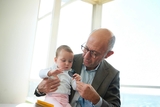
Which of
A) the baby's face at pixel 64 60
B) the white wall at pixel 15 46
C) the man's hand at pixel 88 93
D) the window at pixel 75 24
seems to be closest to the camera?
the man's hand at pixel 88 93

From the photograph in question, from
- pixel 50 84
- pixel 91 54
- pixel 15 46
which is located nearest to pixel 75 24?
pixel 15 46

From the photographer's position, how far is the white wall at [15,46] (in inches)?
103

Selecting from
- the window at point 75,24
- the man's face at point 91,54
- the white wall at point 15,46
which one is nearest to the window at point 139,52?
the window at point 75,24

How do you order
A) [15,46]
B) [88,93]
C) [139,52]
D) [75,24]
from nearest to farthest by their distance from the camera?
[88,93] < [139,52] < [15,46] < [75,24]

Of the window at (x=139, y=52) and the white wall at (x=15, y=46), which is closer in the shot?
the window at (x=139, y=52)

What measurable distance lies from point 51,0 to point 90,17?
980 mm

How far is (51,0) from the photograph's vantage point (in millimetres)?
3119

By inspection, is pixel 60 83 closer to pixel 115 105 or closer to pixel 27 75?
pixel 115 105

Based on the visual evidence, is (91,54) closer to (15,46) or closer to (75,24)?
(15,46)

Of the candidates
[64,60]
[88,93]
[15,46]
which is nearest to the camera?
[88,93]

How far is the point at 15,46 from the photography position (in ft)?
9.05

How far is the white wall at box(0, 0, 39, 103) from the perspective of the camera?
2.62 m

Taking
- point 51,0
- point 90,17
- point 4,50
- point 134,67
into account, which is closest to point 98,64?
point 134,67

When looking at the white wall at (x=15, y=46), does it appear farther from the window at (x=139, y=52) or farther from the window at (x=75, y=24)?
the window at (x=139, y=52)
